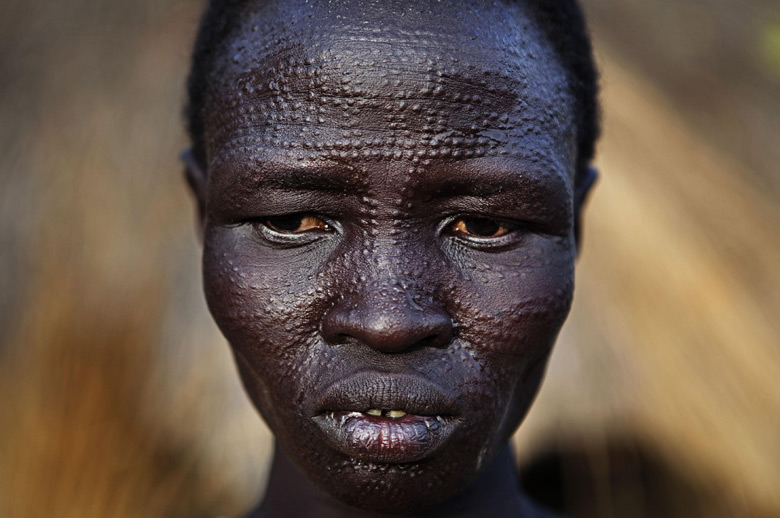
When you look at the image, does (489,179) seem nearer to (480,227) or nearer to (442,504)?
(480,227)

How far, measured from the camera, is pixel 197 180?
5.75 feet

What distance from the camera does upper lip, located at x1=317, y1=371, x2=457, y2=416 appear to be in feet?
4.26

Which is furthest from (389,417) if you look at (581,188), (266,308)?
(581,188)

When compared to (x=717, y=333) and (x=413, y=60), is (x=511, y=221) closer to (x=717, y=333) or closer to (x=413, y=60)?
(x=413, y=60)

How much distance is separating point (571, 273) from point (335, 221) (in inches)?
16.5

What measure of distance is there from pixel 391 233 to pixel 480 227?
0.55ft

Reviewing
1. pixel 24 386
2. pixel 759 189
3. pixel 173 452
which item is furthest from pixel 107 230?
pixel 759 189

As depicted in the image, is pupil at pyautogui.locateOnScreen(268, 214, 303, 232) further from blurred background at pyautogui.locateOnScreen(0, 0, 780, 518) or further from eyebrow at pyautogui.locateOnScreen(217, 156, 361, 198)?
blurred background at pyautogui.locateOnScreen(0, 0, 780, 518)

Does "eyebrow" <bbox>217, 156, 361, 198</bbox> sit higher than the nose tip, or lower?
higher

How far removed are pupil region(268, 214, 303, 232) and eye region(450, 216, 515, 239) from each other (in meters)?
0.25

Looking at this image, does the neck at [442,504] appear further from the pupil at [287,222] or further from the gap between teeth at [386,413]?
the pupil at [287,222]

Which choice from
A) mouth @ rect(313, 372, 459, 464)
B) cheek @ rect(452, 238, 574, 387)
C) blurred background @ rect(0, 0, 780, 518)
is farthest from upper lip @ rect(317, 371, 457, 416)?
blurred background @ rect(0, 0, 780, 518)

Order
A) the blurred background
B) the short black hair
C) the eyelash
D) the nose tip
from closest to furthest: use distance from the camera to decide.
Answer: the nose tip → the eyelash → the short black hair → the blurred background

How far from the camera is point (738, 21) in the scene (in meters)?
3.52
